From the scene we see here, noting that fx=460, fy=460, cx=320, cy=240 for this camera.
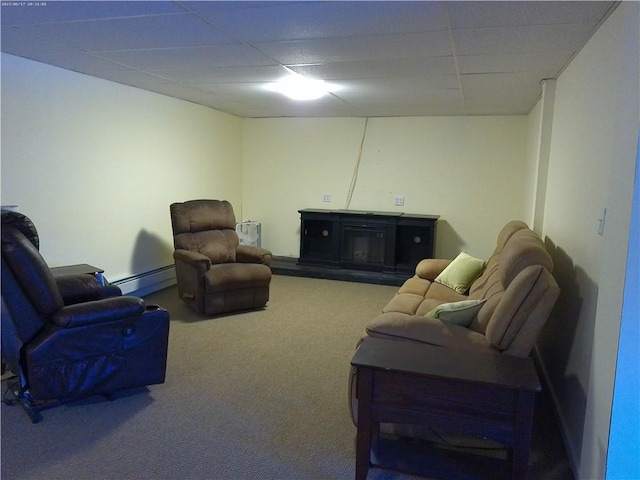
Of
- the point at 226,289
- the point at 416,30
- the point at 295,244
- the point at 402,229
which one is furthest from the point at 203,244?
the point at 416,30

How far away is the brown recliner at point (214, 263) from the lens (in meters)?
4.27

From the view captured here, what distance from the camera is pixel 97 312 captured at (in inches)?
103

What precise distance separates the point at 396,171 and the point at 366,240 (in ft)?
3.35

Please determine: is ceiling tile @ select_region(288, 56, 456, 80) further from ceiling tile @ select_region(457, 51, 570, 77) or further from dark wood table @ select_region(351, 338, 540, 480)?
dark wood table @ select_region(351, 338, 540, 480)

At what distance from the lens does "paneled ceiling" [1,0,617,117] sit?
7.37ft

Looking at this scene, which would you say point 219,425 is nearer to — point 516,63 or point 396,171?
point 516,63

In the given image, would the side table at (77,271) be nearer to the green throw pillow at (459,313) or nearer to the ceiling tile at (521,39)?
the green throw pillow at (459,313)

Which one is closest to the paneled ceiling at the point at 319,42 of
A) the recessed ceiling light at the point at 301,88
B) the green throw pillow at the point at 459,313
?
the recessed ceiling light at the point at 301,88

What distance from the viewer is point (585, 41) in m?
2.62

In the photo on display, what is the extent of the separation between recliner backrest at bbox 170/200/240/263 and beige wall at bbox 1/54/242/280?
501 millimetres

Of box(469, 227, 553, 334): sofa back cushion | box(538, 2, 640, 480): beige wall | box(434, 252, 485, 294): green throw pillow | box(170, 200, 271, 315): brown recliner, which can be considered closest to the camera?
box(538, 2, 640, 480): beige wall

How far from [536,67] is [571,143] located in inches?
27.7

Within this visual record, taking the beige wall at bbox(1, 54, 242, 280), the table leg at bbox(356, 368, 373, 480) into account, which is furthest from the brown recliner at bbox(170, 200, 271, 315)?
the table leg at bbox(356, 368, 373, 480)

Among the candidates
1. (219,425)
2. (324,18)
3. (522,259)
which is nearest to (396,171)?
(522,259)
